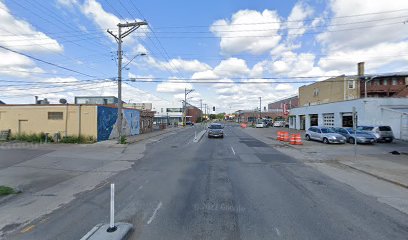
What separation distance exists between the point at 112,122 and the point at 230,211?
24.6 m

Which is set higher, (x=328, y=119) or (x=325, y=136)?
(x=328, y=119)

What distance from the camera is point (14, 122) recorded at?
82.4 feet

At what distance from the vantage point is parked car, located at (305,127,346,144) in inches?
855

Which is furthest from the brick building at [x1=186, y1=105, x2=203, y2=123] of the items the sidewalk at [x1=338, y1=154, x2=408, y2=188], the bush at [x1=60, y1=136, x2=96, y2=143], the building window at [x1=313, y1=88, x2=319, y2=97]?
the sidewalk at [x1=338, y1=154, x2=408, y2=188]

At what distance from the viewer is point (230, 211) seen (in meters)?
5.60

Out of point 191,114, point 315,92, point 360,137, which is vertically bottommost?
point 360,137

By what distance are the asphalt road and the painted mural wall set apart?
56.8ft

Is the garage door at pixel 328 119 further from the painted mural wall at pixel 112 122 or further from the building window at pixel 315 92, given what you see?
the painted mural wall at pixel 112 122

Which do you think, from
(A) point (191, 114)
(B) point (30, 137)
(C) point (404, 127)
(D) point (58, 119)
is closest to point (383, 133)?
(C) point (404, 127)

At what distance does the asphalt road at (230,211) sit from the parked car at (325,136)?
578 inches

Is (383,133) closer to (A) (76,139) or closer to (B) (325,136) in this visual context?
(B) (325,136)

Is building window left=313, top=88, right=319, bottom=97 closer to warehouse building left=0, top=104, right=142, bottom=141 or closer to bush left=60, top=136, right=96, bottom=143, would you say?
warehouse building left=0, top=104, right=142, bottom=141

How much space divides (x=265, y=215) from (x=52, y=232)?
4403 mm

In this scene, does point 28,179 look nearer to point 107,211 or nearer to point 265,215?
point 107,211
